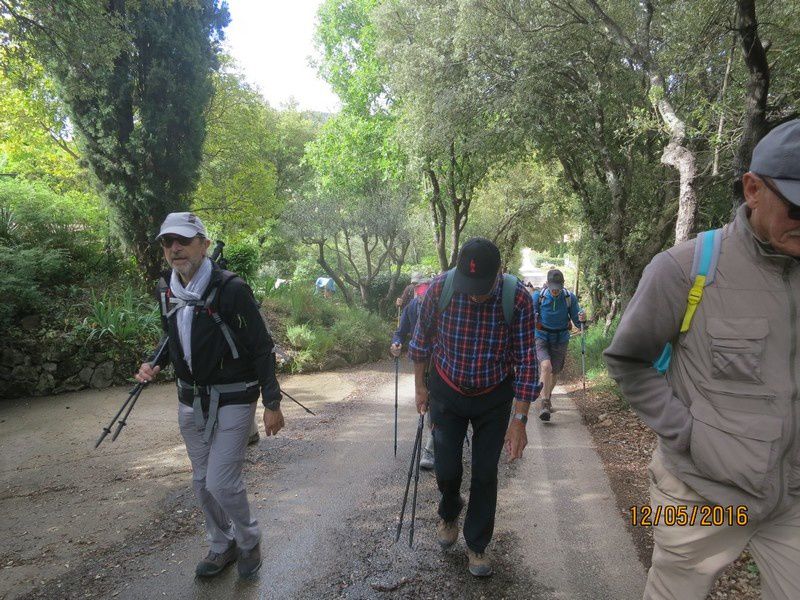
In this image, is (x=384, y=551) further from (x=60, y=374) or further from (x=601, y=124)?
(x=601, y=124)

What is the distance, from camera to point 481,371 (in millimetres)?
2980

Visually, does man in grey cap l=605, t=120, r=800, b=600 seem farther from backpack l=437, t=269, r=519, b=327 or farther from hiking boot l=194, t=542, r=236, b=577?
hiking boot l=194, t=542, r=236, b=577

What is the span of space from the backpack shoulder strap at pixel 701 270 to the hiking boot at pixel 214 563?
306 cm

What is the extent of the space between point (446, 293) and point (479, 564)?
5.78 feet

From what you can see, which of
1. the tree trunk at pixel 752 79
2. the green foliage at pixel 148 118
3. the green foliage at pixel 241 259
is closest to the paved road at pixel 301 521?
the tree trunk at pixel 752 79

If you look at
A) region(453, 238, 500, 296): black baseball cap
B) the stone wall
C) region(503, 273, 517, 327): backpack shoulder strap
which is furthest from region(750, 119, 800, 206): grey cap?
the stone wall

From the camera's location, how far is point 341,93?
63.1ft

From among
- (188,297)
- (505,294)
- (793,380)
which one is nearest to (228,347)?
(188,297)

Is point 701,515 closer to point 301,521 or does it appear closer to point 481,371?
point 481,371

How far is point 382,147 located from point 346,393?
1102 centimetres

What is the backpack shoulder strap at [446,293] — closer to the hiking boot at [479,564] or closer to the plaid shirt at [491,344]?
the plaid shirt at [491,344]

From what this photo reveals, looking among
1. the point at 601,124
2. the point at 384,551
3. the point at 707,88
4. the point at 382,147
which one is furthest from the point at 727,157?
the point at 382,147

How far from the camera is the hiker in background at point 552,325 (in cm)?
670

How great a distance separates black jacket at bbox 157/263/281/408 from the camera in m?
2.85
